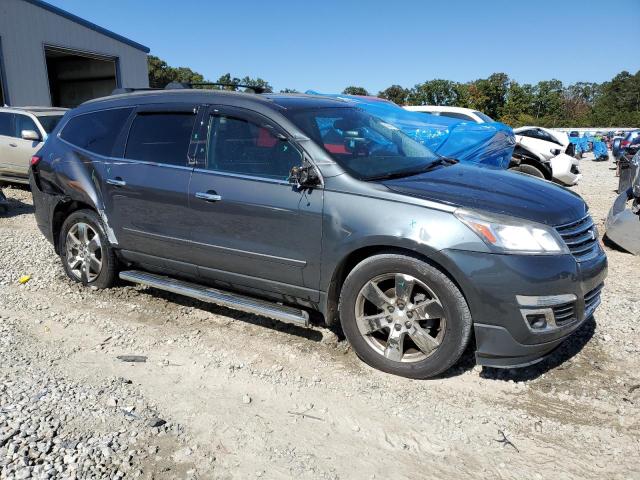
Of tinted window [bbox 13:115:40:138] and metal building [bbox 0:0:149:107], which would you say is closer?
tinted window [bbox 13:115:40:138]

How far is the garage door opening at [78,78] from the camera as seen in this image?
26.4m

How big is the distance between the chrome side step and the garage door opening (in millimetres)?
22607

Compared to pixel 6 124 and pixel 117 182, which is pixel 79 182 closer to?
pixel 117 182

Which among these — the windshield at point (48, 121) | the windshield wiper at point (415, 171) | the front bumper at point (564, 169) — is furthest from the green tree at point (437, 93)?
the windshield wiper at point (415, 171)

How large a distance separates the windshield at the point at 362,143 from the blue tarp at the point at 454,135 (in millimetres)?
3188

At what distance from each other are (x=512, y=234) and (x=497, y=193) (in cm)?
47

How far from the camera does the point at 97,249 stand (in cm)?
501

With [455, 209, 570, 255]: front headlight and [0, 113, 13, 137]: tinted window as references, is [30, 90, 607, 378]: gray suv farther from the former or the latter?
[0, 113, 13, 137]: tinted window

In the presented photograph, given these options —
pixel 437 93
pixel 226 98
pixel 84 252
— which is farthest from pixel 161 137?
pixel 437 93

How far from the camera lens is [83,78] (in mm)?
28016

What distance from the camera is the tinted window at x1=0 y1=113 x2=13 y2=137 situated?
1100 cm

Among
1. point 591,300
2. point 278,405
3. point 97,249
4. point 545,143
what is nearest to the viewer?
point 278,405

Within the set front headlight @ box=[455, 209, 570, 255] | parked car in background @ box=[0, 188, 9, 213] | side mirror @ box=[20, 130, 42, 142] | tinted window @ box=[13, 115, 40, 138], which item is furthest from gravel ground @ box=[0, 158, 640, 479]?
tinted window @ box=[13, 115, 40, 138]

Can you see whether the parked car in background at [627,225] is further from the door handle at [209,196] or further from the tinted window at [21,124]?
the tinted window at [21,124]
